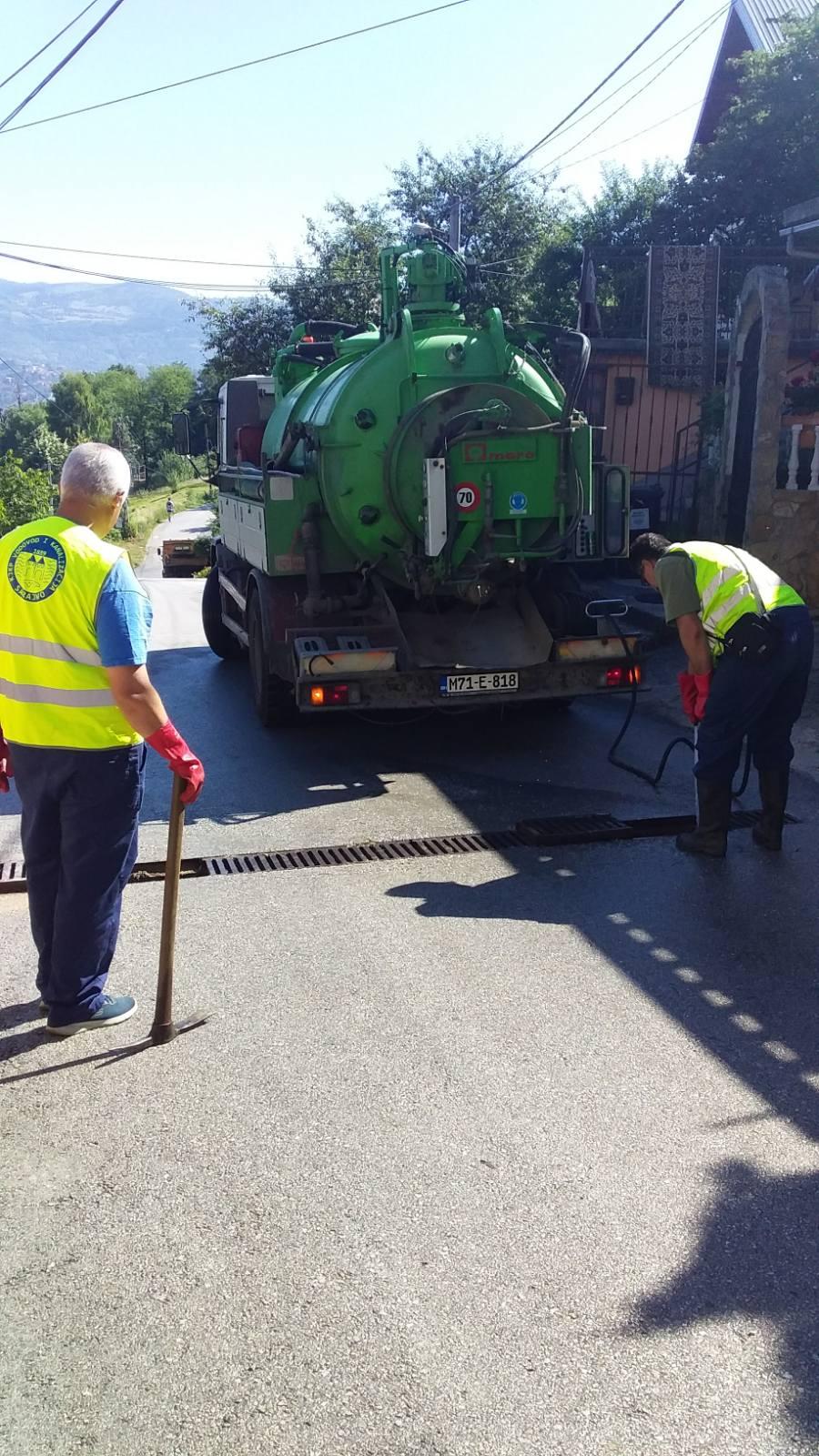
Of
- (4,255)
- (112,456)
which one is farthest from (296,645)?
(4,255)

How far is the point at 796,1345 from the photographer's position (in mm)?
2574

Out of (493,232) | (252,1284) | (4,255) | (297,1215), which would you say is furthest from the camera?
(493,232)

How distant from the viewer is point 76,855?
3.93m

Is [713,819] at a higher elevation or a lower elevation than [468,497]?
lower

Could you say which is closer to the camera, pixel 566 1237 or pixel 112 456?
pixel 566 1237

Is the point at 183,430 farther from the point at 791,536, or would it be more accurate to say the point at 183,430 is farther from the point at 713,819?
the point at 713,819

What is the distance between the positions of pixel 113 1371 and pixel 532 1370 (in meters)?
0.86

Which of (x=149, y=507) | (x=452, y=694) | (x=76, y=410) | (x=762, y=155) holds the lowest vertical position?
(x=149, y=507)

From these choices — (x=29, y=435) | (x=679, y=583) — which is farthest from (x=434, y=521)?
(x=29, y=435)

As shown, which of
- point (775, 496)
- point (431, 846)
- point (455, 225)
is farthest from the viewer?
point (455, 225)

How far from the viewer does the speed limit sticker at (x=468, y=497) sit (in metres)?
7.34

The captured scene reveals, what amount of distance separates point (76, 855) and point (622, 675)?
15.4 ft

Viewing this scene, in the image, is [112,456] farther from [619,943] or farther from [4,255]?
[4,255]

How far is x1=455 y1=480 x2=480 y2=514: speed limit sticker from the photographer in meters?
7.34
